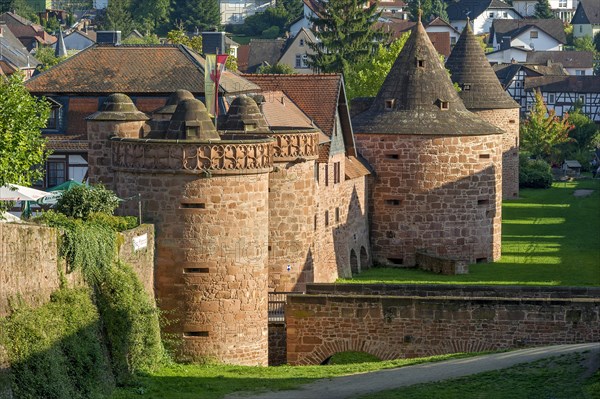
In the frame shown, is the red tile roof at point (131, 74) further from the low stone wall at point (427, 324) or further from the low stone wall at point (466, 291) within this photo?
the low stone wall at point (427, 324)

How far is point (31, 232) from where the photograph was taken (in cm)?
3269

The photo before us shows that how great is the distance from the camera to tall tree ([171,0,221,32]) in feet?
593

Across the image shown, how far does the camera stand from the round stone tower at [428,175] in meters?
63.0

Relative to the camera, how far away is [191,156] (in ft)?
129

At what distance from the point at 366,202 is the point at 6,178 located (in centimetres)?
2335

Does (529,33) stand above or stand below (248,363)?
above

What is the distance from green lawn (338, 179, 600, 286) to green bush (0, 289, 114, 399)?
21.5 meters

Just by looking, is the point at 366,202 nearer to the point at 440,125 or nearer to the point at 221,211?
the point at 440,125

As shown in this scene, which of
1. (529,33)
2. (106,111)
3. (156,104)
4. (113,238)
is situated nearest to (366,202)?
(156,104)

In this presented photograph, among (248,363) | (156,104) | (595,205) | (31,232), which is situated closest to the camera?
(31,232)

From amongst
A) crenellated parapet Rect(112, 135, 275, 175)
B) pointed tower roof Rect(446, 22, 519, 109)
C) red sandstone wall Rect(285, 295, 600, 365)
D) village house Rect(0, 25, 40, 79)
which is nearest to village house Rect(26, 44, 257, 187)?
red sandstone wall Rect(285, 295, 600, 365)

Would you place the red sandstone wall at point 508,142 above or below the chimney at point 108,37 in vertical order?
below

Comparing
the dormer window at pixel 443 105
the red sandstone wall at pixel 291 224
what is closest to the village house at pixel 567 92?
the dormer window at pixel 443 105

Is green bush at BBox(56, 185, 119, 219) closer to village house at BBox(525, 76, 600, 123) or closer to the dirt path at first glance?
the dirt path
